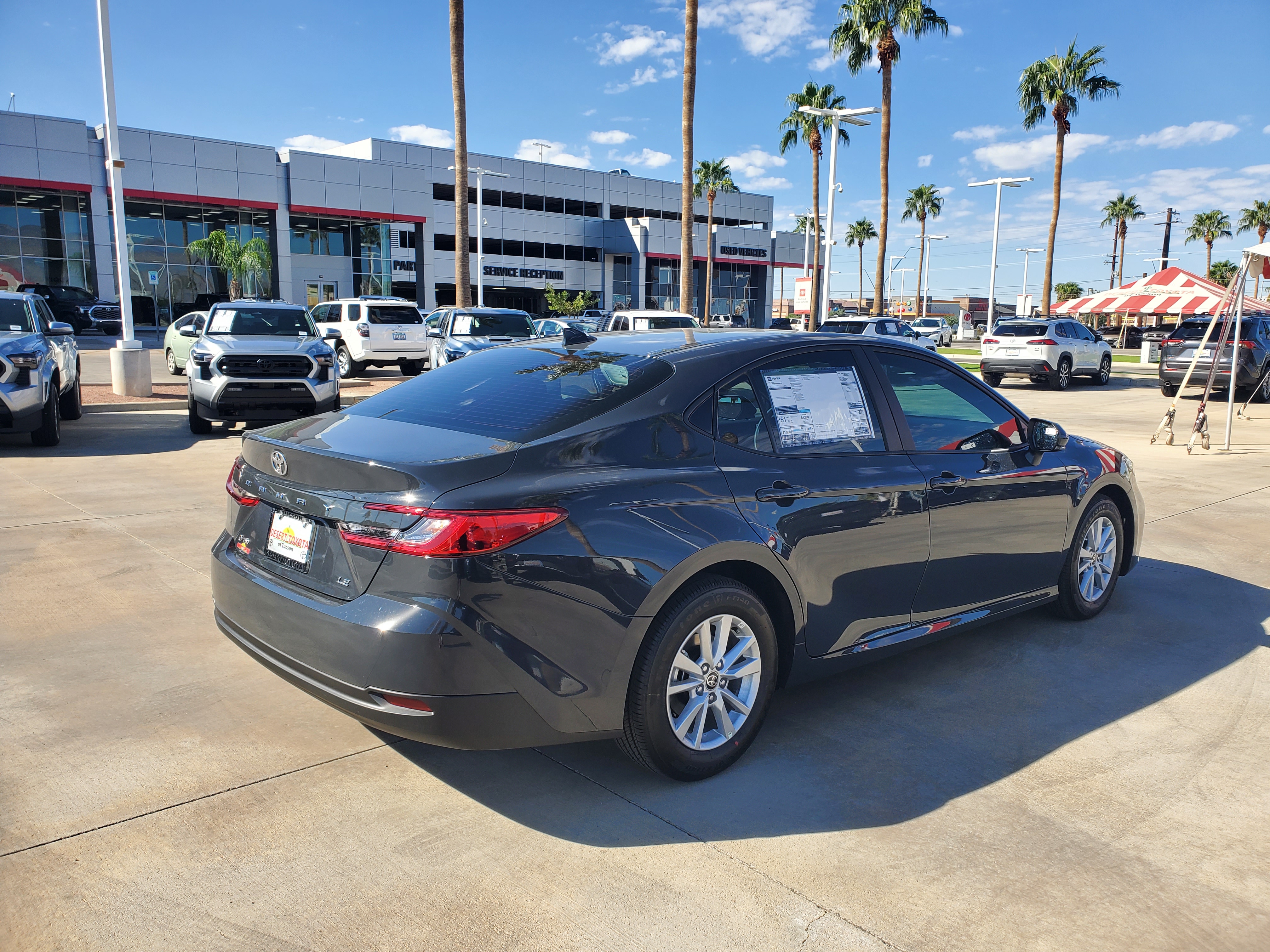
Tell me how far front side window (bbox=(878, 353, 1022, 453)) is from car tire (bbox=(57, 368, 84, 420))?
12.9 metres

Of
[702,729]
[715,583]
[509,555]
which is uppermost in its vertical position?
[509,555]

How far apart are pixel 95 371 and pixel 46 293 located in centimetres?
1883

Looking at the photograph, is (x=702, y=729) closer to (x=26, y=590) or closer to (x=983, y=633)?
(x=983, y=633)

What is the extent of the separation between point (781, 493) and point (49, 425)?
10465mm

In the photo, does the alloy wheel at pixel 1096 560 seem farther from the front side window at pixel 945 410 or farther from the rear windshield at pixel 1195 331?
the rear windshield at pixel 1195 331

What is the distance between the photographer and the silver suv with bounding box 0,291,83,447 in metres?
10.2

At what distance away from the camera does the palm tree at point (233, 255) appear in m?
44.0

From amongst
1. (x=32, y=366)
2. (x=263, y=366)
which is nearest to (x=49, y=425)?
(x=32, y=366)

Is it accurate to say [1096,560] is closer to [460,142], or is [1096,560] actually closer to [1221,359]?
[1221,359]

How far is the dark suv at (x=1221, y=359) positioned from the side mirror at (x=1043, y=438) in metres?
16.6

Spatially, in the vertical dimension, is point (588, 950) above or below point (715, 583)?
below

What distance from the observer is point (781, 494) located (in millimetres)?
3484

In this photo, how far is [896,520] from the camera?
388cm

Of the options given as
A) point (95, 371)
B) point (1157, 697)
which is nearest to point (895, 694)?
point (1157, 697)
